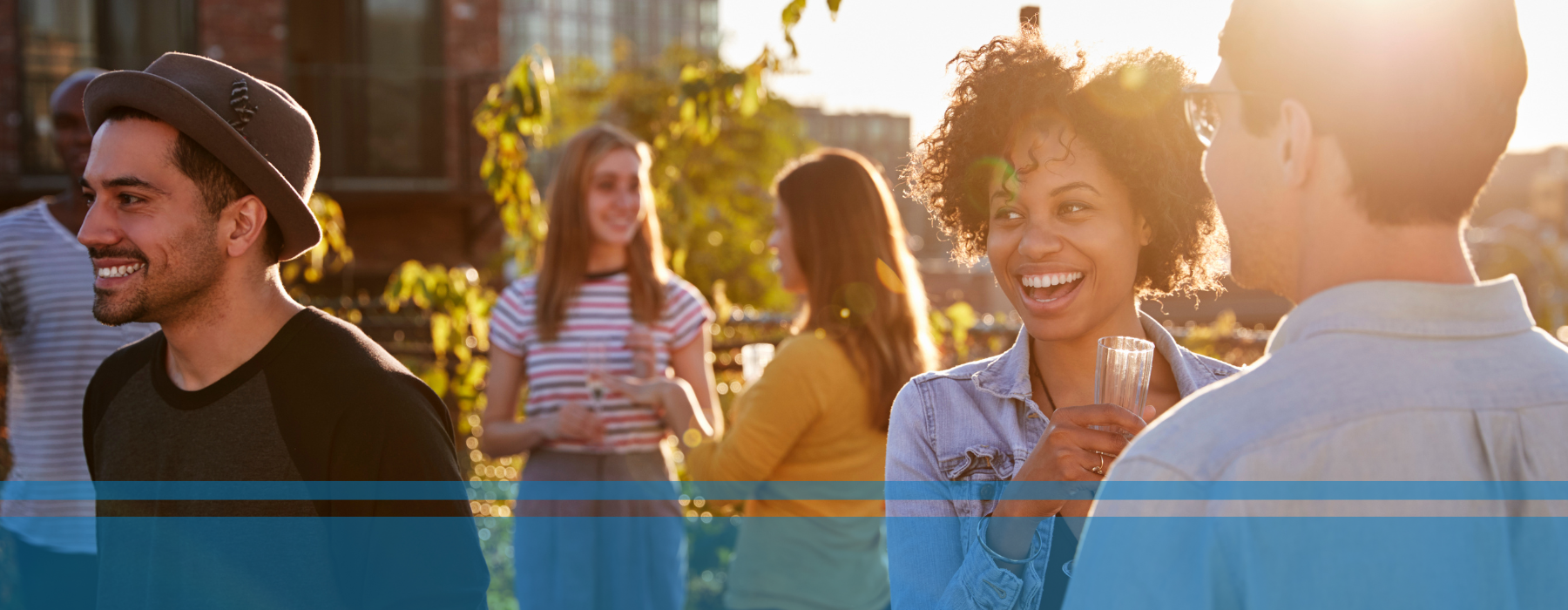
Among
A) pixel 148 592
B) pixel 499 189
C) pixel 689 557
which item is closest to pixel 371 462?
pixel 148 592

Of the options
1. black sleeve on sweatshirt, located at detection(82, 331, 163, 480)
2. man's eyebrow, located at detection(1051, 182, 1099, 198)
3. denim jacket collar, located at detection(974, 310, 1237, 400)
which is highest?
man's eyebrow, located at detection(1051, 182, 1099, 198)

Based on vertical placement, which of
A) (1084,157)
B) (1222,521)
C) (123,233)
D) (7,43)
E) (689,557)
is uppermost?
(7,43)

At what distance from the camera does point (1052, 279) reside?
185 cm

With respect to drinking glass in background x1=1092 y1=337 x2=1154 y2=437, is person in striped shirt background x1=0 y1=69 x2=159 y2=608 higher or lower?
lower

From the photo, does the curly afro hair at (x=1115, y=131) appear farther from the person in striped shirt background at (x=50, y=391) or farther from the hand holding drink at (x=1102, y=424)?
the person in striped shirt background at (x=50, y=391)

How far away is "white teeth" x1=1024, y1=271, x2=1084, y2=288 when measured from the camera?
6.05ft

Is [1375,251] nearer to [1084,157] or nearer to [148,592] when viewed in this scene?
[1084,157]

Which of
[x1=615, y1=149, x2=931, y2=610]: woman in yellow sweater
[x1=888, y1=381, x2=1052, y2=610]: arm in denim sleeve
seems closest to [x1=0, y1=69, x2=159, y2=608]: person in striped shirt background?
[x1=615, y1=149, x2=931, y2=610]: woman in yellow sweater

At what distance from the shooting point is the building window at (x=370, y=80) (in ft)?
40.5

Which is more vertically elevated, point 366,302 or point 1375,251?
point 1375,251

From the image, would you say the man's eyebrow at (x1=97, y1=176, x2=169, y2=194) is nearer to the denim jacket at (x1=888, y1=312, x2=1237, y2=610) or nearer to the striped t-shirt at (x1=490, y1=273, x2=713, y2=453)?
the denim jacket at (x1=888, y1=312, x2=1237, y2=610)

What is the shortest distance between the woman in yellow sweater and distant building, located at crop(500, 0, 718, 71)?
78.1m

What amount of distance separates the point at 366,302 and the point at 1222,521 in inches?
268

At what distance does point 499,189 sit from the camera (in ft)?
17.7
